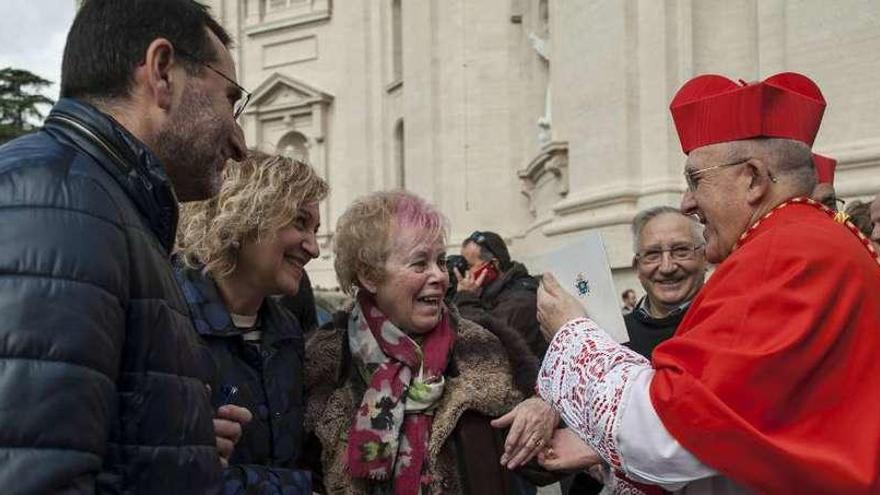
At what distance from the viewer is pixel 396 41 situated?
24.5 m

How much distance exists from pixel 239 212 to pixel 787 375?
1.55m

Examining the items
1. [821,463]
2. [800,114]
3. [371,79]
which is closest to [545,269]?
[800,114]

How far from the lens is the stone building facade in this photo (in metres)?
9.70

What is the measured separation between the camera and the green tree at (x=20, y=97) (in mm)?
35219

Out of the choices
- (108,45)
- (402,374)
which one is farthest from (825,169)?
(108,45)

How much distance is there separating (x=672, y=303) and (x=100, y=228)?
3058 mm

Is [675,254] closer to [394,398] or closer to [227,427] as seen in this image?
[394,398]

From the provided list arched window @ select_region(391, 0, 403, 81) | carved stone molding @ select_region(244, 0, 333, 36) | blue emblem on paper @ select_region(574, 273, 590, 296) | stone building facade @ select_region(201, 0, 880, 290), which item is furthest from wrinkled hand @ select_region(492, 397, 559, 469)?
carved stone molding @ select_region(244, 0, 333, 36)

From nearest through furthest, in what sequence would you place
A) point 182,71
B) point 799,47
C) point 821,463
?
1. point 182,71
2. point 821,463
3. point 799,47

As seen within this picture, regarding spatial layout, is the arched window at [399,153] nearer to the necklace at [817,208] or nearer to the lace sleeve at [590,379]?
the lace sleeve at [590,379]

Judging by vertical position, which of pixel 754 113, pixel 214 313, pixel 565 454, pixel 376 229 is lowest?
pixel 565 454

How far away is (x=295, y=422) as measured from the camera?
2881 mm

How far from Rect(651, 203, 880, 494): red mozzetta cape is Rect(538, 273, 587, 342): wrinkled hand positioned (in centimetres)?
48

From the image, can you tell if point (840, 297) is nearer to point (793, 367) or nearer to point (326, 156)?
point (793, 367)
